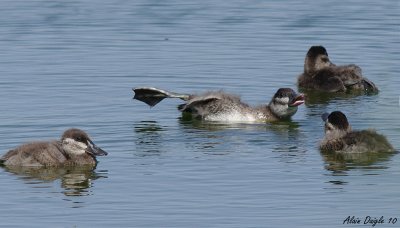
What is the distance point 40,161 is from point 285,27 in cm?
1258

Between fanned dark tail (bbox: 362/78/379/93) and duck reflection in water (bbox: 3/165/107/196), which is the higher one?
fanned dark tail (bbox: 362/78/379/93)

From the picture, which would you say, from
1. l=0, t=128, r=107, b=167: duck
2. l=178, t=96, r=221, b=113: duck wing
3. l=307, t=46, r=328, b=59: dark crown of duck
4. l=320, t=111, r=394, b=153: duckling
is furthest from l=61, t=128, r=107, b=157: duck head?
l=307, t=46, r=328, b=59: dark crown of duck

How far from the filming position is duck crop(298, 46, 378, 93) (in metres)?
22.1

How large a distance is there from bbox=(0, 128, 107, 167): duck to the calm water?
243 mm

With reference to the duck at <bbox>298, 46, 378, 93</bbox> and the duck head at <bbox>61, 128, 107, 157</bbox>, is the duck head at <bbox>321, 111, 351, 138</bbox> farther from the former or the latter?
the duck at <bbox>298, 46, 378, 93</bbox>

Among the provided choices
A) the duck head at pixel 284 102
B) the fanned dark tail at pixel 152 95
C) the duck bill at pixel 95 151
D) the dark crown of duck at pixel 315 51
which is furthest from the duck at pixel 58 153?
the dark crown of duck at pixel 315 51

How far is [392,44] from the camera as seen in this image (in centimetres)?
2573

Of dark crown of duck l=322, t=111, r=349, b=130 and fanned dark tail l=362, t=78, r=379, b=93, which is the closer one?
dark crown of duck l=322, t=111, r=349, b=130

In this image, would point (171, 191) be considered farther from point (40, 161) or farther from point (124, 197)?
point (40, 161)

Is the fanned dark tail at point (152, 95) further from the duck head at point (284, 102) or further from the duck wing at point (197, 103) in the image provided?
the duck head at point (284, 102)

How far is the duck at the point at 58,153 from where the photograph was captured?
16219 mm

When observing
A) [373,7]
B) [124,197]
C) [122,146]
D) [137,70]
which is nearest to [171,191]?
[124,197]

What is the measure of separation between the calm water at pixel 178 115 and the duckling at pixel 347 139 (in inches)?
8.6

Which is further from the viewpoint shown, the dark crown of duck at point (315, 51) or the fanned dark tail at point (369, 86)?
the dark crown of duck at point (315, 51)
